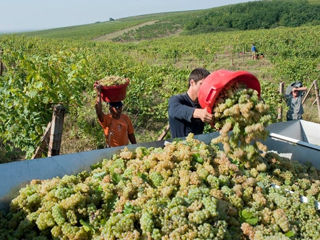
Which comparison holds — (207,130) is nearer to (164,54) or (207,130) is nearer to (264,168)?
(264,168)

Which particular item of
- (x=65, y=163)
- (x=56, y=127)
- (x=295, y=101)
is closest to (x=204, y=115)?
(x=65, y=163)

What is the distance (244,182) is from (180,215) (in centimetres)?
83

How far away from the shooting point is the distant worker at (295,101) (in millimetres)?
7965

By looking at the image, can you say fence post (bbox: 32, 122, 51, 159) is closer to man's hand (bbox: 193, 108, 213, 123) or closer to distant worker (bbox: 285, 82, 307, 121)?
man's hand (bbox: 193, 108, 213, 123)

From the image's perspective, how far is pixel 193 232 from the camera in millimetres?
1863

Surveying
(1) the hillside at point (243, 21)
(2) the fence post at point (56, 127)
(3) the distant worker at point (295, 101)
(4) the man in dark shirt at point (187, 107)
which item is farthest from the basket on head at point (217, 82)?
(1) the hillside at point (243, 21)

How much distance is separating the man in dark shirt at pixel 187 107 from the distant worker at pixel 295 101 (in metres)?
4.97

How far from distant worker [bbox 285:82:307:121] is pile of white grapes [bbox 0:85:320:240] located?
537cm

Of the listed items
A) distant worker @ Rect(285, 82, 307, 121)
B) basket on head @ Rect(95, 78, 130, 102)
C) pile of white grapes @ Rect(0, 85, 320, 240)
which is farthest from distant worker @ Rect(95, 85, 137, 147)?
distant worker @ Rect(285, 82, 307, 121)

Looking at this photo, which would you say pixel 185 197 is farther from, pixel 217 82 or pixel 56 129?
pixel 56 129

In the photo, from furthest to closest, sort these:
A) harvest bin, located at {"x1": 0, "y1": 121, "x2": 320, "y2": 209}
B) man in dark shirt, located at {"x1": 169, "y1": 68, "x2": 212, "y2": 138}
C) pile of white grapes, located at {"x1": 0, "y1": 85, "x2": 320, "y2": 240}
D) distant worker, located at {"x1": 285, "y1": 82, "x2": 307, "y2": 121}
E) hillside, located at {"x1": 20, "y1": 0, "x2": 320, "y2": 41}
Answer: hillside, located at {"x1": 20, "y1": 0, "x2": 320, "y2": 41} < distant worker, located at {"x1": 285, "y1": 82, "x2": 307, "y2": 121} < man in dark shirt, located at {"x1": 169, "y1": 68, "x2": 212, "y2": 138} < harvest bin, located at {"x1": 0, "y1": 121, "x2": 320, "y2": 209} < pile of white grapes, located at {"x1": 0, "y1": 85, "x2": 320, "y2": 240}

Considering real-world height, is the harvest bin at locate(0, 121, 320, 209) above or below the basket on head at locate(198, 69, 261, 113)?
→ below

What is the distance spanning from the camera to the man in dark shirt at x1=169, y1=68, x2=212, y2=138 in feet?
11.0

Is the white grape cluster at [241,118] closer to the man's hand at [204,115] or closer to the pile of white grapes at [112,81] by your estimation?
the man's hand at [204,115]
